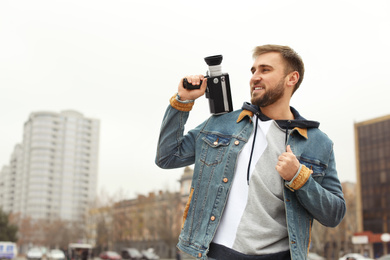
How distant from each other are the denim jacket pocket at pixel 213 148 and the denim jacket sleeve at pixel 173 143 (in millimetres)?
123

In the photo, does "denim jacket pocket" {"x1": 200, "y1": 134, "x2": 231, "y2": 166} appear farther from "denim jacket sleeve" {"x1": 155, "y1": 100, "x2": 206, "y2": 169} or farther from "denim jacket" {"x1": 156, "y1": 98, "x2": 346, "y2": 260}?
"denim jacket sleeve" {"x1": 155, "y1": 100, "x2": 206, "y2": 169}

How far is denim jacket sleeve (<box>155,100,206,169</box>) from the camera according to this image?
2609mm

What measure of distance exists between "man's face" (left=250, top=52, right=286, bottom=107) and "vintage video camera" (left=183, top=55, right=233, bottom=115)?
15cm

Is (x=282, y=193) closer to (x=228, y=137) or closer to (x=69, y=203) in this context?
(x=228, y=137)

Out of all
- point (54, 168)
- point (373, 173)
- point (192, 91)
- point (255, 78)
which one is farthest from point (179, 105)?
point (54, 168)

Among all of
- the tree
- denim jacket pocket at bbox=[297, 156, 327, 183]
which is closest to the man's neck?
denim jacket pocket at bbox=[297, 156, 327, 183]

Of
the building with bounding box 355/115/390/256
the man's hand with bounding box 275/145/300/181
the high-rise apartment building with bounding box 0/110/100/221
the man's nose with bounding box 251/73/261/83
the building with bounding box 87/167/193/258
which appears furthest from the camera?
the high-rise apartment building with bounding box 0/110/100/221

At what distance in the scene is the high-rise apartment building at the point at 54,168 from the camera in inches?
5325

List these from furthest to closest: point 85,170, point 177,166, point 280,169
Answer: point 85,170 → point 177,166 → point 280,169

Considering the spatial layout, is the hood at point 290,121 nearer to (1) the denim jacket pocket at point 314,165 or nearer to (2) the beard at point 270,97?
(2) the beard at point 270,97

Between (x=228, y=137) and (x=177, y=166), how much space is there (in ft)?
1.21

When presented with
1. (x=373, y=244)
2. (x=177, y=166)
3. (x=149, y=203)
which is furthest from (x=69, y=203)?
(x=177, y=166)

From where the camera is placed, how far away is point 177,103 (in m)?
2.61

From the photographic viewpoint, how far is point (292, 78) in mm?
2711
